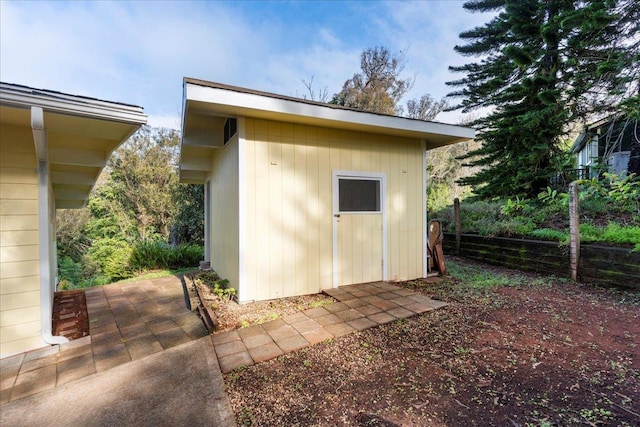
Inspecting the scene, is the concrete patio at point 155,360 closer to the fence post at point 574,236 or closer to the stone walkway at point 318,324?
the stone walkway at point 318,324

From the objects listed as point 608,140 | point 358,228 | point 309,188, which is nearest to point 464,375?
point 358,228

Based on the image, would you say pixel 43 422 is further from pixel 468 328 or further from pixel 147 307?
pixel 468 328

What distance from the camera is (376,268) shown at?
4430mm

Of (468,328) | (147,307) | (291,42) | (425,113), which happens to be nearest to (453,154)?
(425,113)

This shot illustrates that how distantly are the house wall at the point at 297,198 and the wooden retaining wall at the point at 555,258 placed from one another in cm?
259

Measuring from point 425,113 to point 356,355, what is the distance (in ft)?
51.7

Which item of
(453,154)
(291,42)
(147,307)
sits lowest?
(147,307)

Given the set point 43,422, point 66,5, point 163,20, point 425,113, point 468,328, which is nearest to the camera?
point 43,422

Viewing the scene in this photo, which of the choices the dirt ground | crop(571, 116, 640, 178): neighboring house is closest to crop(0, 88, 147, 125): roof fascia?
the dirt ground

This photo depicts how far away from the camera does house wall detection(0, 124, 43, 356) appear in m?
2.46

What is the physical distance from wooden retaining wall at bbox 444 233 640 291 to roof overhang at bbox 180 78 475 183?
2.43 metres

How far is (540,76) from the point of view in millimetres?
6965

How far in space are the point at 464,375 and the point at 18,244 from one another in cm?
401

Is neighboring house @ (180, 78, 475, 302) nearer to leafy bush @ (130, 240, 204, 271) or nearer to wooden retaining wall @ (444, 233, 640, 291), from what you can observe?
wooden retaining wall @ (444, 233, 640, 291)
